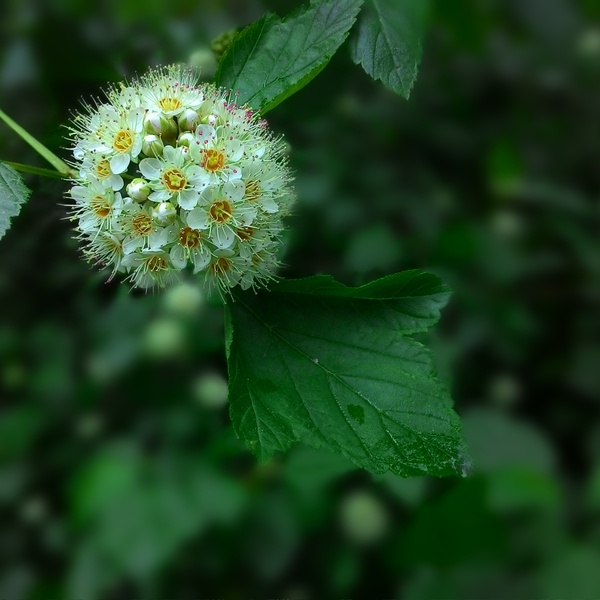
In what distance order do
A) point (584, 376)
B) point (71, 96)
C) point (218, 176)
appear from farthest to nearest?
point (584, 376) < point (71, 96) < point (218, 176)

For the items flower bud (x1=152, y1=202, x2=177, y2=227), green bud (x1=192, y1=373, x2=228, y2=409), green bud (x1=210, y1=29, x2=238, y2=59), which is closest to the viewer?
flower bud (x1=152, y1=202, x2=177, y2=227)

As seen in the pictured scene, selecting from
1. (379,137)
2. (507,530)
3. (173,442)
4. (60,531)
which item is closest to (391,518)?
(507,530)

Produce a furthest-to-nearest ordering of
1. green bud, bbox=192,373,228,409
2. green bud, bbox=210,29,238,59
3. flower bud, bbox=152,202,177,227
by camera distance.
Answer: green bud, bbox=192,373,228,409 → green bud, bbox=210,29,238,59 → flower bud, bbox=152,202,177,227

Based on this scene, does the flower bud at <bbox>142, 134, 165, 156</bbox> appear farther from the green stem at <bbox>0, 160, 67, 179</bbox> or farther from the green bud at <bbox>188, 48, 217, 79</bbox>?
the green bud at <bbox>188, 48, 217, 79</bbox>

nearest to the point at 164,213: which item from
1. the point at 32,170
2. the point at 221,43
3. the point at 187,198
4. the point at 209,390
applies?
the point at 187,198

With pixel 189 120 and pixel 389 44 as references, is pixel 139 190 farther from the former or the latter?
pixel 389 44

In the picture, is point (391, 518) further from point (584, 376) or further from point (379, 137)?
point (379, 137)

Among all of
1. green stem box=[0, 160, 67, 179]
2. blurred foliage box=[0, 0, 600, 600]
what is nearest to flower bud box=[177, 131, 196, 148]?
green stem box=[0, 160, 67, 179]
